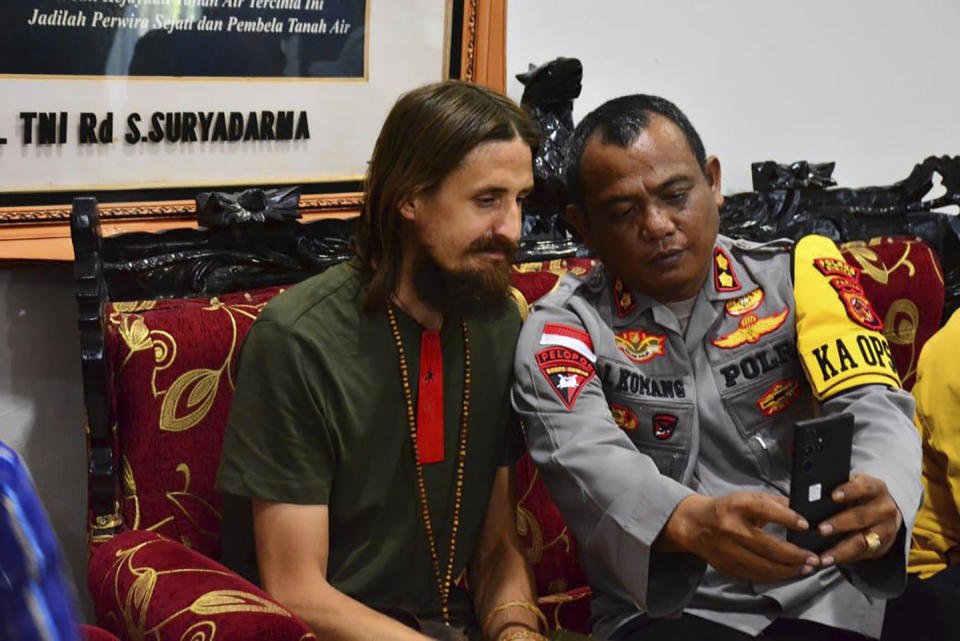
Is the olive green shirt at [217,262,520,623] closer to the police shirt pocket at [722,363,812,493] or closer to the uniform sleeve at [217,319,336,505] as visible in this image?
the uniform sleeve at [217,319,336,505]

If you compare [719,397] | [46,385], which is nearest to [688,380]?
[719,397]

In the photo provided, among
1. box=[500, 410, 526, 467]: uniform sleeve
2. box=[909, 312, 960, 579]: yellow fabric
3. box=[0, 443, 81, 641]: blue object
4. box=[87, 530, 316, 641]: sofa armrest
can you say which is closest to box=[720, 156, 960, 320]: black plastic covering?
box=[909, 312, 960, 579]: yellow fabric

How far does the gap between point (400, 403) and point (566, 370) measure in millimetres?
239

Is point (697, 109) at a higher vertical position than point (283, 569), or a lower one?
higher

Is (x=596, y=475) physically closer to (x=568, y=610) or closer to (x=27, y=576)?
(x=568, y=610)

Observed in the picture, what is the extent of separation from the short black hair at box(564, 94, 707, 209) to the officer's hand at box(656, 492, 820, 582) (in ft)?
1.75

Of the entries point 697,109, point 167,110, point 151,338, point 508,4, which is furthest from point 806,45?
point 151,338

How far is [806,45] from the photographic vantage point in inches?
106

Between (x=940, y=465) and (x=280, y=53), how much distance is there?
1296 millimetres

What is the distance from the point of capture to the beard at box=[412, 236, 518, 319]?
5.58 ft

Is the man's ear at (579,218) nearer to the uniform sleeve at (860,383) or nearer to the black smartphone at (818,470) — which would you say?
the uniform sleeve at (860,383)

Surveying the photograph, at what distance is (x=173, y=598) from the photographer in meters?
1.58

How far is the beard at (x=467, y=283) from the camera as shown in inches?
67.0

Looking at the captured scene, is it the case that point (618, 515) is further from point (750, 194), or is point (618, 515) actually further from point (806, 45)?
point (806, 45)
